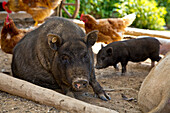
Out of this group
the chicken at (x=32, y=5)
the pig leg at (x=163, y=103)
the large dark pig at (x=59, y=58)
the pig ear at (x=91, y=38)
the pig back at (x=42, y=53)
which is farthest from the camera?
the chicken at (x=32, y=5)

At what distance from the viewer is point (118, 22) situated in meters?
7.04

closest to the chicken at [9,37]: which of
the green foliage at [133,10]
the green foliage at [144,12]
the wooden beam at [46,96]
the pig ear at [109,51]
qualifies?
the pig ear at [109,51]

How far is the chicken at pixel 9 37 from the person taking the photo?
579 centimetres

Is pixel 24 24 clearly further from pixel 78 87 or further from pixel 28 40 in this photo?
pixel 78 87

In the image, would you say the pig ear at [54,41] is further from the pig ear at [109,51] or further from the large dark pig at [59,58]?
the pig ear at [109,51]

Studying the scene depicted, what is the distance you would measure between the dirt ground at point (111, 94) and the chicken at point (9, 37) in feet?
1.14

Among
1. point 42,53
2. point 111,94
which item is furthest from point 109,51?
point 42,53

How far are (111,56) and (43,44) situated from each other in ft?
6.31

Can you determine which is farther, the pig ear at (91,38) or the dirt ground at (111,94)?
the pig ear at (91,38)

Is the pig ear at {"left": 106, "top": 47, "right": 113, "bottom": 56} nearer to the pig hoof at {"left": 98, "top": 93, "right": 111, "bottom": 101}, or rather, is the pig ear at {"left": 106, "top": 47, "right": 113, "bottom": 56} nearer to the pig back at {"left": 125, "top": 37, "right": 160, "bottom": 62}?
the pig back at {"left": 125, "top": 37, "right": 160, "bottom": 62}

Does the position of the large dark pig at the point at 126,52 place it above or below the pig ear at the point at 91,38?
below

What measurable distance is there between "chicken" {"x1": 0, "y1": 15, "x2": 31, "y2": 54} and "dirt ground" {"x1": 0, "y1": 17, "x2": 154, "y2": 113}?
1.14ft

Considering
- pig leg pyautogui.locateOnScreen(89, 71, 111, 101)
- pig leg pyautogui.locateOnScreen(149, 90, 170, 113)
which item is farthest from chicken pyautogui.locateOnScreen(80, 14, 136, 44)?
pig leg pyautogui.locateOnScreen(149, 90, 170, 113)

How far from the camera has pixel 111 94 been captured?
158 inches
